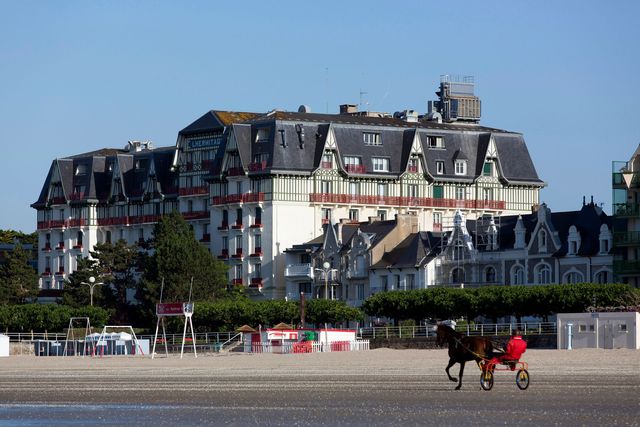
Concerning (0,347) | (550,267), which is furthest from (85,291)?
(550,267)

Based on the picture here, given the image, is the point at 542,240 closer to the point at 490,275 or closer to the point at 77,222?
the point at 490,275

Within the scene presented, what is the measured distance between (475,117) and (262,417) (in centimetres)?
12193

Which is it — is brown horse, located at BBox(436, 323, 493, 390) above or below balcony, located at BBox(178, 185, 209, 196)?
below

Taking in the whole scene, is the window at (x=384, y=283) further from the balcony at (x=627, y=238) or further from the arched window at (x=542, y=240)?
the balcony at (x=627, y=238)

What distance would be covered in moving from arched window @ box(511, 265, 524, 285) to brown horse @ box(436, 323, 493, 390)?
68109 millimetres

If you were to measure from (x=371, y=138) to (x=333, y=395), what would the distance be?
9835 cm

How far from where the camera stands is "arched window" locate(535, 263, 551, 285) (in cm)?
11550

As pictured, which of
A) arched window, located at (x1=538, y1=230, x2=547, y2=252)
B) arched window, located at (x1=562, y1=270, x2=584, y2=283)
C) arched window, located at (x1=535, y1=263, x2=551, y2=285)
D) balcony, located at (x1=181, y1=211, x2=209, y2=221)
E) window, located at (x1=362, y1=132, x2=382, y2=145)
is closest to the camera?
arched window, located at (x1=562, y1=270, x2=584, y2=283)

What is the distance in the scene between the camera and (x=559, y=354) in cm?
7675

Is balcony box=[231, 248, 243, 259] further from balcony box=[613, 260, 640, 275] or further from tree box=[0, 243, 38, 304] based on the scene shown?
balcony box=[613, 260, 640, 275]

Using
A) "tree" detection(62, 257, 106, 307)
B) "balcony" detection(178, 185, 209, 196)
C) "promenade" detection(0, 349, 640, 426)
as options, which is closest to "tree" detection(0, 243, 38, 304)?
"tree" detection(62, 257, 106, 307)

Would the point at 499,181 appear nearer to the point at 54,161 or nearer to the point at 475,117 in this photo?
the point at 475,117

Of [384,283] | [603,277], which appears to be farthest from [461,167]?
[603,277]

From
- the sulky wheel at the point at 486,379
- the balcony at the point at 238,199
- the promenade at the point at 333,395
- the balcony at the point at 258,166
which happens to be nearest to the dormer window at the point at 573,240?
the balcony at the point at 258,166
